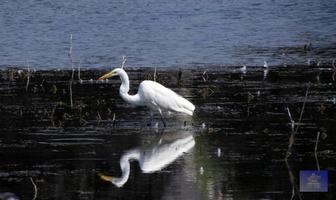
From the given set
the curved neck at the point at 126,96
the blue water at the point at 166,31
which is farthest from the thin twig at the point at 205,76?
the curved neck at the point at 126,96

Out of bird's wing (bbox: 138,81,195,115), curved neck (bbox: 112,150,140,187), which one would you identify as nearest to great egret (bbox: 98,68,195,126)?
bird's wing (bbox: 138,81,195,115)

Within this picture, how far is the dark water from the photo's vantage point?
11.1m

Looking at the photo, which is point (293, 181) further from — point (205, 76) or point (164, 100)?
point (205, 76)

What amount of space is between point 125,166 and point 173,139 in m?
1.80

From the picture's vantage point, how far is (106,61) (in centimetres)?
2331

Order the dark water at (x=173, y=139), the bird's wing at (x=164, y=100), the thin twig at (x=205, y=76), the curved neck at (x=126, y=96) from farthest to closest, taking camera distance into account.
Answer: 1. the thin twig at (x=205, y=76)
2. the curved neck at (x=126, y=96)
3. the bird's wing at (x=164, y=100)
4. the dark water at (x=173, y=139)

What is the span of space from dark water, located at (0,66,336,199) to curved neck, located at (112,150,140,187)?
0.20ft

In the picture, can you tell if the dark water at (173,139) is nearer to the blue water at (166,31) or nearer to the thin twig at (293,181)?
the thin twig at (293,181)

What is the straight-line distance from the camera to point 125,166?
39.8ft

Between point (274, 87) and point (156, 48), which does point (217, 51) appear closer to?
point (156, 48)

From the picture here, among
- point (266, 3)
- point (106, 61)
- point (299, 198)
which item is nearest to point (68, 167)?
point (299, 198)

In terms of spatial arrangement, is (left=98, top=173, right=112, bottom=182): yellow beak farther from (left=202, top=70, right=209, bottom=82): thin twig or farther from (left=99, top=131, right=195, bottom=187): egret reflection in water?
(left=202, top=70, right=209, bottom=82): thin twig

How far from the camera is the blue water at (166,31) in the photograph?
23906 mm

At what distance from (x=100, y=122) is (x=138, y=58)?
29.4ft
